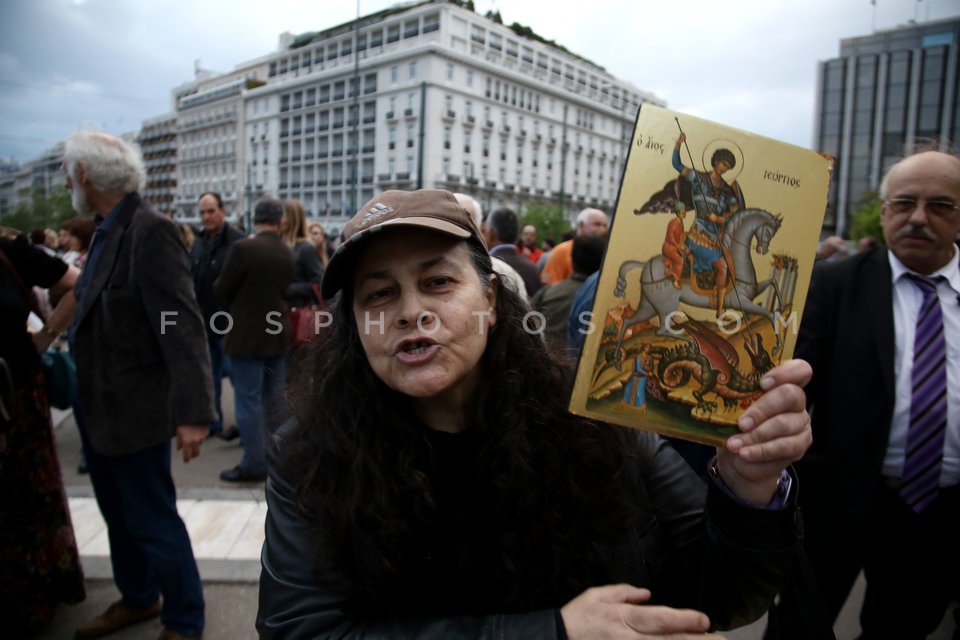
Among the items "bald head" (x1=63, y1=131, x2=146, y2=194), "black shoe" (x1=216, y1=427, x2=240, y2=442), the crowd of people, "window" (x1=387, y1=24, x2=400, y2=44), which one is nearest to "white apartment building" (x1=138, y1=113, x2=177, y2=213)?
"window" (x1=387, y1=24, x2=400, y2=44)

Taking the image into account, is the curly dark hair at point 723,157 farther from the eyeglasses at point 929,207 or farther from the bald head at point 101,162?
the bald head at point 101,162

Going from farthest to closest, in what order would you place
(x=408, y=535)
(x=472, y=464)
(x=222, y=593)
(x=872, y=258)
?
(x=222, y=593) < (x=872, y=258) < (x=472, y=464) < (x=408, y=535)

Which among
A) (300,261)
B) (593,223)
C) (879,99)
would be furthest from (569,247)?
(879,99)

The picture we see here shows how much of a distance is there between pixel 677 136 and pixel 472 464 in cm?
78

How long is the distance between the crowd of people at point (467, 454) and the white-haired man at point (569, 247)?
271 centimetres

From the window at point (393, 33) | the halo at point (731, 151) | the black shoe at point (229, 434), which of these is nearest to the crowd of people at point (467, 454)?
the halo at point (731, 151)

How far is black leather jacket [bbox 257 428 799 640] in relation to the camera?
1.03 m

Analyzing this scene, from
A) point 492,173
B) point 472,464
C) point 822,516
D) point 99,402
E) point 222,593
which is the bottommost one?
point 222,593

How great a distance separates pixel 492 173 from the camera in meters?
68.9

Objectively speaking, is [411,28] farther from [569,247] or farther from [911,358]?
[911,358]

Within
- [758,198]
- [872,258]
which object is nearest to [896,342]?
[872,258]

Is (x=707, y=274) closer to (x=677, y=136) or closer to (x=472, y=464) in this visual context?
(x=677, y=136)

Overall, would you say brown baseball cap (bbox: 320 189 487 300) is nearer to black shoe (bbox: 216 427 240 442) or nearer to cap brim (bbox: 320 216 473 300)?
cap brim (bbox: 320 216 473 300)

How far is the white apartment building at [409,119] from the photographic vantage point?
64.8 metres
